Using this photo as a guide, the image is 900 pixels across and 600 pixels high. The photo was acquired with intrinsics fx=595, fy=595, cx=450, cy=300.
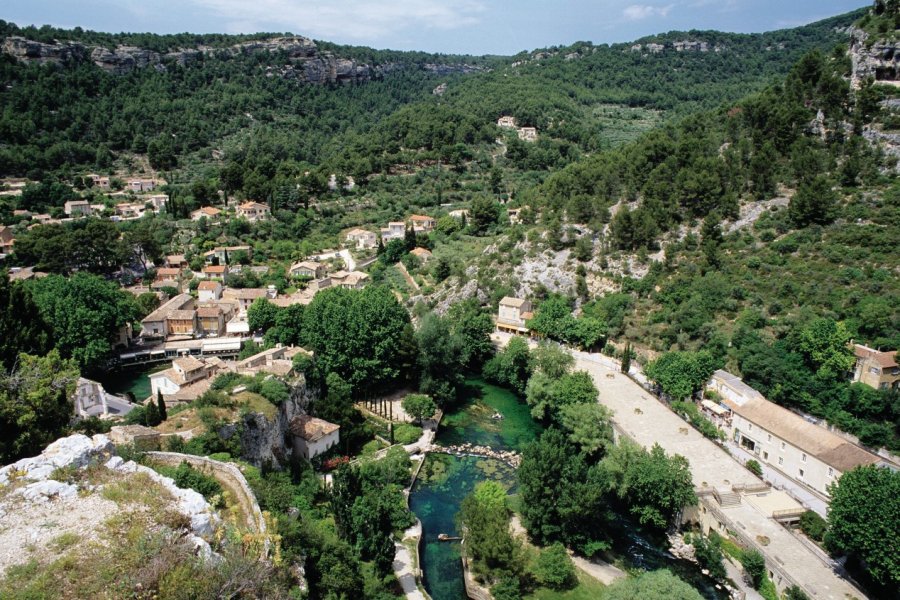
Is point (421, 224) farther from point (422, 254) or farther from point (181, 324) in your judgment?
point (181, 324)

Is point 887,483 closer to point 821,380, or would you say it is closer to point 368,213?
point 821,380

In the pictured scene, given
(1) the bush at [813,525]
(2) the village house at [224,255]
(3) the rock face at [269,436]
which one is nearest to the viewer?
(1) the bush at [813,525]

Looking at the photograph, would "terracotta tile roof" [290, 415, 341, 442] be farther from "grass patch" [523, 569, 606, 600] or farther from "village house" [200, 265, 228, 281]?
"village house" [200, 265, 228, 281]

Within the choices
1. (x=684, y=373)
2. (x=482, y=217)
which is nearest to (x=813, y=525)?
(x=684, y=373)

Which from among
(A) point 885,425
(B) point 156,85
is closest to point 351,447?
(A) point 885,425

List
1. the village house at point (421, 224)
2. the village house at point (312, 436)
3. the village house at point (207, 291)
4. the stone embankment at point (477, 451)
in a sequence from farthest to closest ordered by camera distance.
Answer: the village house at point (421, 224), the village house at point (207, 291), the stone embankment at point (477, 451), the village house at point (312, 436)

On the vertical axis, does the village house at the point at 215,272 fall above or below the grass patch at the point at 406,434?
above

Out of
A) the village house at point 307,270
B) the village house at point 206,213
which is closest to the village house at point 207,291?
the village house at point 307,270

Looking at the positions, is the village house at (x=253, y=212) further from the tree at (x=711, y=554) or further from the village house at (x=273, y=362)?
the tree at (x=711, y=554)
